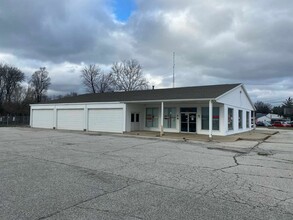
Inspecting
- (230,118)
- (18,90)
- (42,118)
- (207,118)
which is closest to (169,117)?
(207,118)

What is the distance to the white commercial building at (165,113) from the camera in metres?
22.6

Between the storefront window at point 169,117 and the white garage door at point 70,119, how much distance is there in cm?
882

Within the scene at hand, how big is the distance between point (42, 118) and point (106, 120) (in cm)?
1054

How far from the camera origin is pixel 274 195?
5.82m

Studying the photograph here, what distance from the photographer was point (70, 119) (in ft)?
95.8

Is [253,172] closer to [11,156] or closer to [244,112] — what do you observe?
[11,156]

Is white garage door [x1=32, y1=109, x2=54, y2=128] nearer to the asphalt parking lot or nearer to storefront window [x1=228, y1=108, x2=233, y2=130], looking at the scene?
storefront window [x1=228, y1=108, x2=233, y2=130]

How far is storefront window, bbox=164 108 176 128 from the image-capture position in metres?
25.1

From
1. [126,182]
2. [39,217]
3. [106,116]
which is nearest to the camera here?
[39,217]

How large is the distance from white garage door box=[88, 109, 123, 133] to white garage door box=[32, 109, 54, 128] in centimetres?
644

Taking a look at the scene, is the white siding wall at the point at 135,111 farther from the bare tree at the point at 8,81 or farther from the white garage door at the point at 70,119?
the bare tree at the point at 8,81

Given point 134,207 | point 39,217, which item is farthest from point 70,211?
point 134,207

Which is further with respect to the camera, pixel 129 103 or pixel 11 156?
pixel 129 103

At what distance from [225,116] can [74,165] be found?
16247 millimetres
